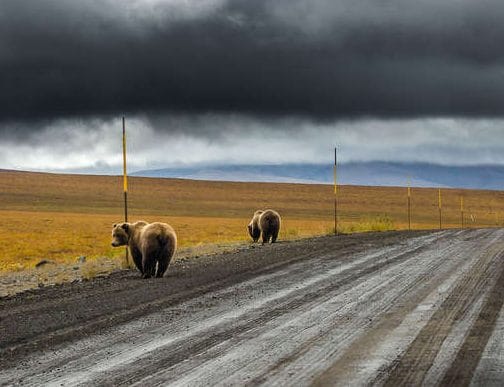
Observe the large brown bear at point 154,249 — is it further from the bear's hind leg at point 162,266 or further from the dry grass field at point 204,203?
the dry grass field at point 204,203

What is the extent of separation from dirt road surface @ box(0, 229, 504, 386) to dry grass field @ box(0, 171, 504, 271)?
34.0 metres

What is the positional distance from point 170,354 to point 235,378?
1.30 meters

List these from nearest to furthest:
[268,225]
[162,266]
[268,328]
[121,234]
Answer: [268,328] < [162,266] < [121,234] < [268,225]

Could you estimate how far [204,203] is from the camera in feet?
353

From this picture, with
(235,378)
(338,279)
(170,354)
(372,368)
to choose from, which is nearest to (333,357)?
(372,368)

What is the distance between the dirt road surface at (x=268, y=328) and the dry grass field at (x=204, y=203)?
111 ft

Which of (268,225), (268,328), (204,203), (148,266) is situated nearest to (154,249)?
(148,266)

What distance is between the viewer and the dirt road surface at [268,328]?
6719mm

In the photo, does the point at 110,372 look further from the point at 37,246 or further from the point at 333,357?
the point at 37,246

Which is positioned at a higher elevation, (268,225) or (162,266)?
(268,225)

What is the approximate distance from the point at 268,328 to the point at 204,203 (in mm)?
98809

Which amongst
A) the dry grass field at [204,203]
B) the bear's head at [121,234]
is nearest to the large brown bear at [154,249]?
the bear's head at [121,234]

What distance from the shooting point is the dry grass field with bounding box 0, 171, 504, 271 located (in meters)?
67.4

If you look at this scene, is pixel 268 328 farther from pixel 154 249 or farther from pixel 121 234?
pixel 121 234
